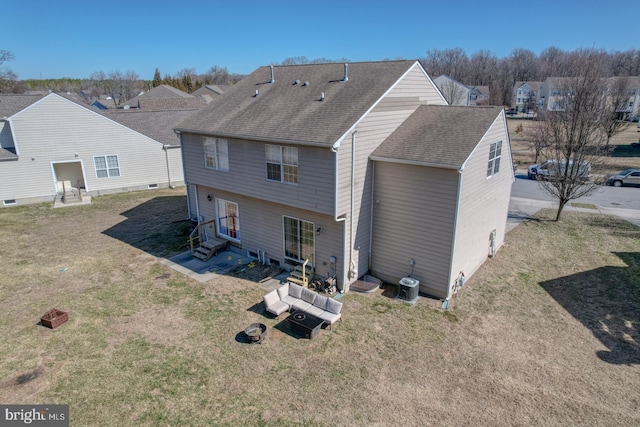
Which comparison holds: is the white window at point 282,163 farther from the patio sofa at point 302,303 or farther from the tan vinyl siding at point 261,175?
the patio sofa at point 302,303

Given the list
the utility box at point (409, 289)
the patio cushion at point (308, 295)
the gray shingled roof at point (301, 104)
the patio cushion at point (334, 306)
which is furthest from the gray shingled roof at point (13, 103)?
the utility box at point (409, 289)

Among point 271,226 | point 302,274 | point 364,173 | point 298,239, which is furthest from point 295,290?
point 364,173

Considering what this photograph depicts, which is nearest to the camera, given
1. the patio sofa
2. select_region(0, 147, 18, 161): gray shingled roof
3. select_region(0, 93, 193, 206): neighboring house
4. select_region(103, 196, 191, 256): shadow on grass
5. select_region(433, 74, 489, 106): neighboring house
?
the patio sofa

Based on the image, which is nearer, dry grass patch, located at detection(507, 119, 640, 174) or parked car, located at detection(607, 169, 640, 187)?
parked car, located at detection(607, 169, 640, 187)

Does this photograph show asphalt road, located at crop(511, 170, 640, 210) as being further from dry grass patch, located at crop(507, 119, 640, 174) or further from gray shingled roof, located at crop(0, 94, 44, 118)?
gray shingled roof, located at crop(0, 94, 44, 118)

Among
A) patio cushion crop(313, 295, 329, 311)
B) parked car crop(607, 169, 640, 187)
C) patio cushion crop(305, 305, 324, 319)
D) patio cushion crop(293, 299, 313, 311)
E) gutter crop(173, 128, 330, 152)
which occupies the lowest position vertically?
patio cushion crop(305, 305, 324, 319)

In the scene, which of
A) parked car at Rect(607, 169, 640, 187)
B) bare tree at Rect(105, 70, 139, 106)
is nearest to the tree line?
bare tree at Rect(105, 70, 139, 106)

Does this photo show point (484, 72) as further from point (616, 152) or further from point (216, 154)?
point (216, 154)
